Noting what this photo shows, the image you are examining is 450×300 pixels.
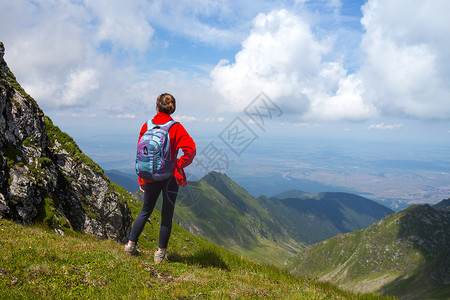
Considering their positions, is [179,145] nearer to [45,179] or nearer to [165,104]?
[165,104]

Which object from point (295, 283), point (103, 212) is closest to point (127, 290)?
point (295, 283)

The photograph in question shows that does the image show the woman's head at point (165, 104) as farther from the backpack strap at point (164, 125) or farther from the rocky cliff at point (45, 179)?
the rocky cliff at point (45, 179)

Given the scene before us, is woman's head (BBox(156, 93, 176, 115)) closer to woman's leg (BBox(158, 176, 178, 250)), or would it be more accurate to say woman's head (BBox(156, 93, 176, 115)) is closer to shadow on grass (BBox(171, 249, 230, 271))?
woman's leg (BBox(158, 176, 178, 250))

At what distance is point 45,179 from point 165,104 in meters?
12.1

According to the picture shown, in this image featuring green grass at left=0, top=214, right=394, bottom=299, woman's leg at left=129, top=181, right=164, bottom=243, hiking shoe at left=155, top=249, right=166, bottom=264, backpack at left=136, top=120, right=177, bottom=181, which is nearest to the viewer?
green grass at left=0, top=214, right=394, bottom=299

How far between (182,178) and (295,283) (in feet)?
15.1

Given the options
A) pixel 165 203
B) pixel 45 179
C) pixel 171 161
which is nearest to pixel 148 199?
pixel 165 203

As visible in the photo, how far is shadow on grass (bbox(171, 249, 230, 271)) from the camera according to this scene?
8385 millimetres

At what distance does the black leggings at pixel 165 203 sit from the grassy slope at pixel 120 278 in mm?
846

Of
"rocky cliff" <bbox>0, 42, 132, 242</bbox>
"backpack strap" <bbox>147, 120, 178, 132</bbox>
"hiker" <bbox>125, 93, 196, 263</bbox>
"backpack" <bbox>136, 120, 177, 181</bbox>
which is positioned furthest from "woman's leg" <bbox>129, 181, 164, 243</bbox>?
"rocky cliff" <bbox>0, 42, 132, 242</bbox>

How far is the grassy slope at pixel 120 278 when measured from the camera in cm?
505

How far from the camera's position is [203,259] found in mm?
8734

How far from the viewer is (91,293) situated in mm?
5062

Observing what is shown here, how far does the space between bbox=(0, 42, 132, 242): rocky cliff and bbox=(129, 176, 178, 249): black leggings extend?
Result: 7.27 meters
